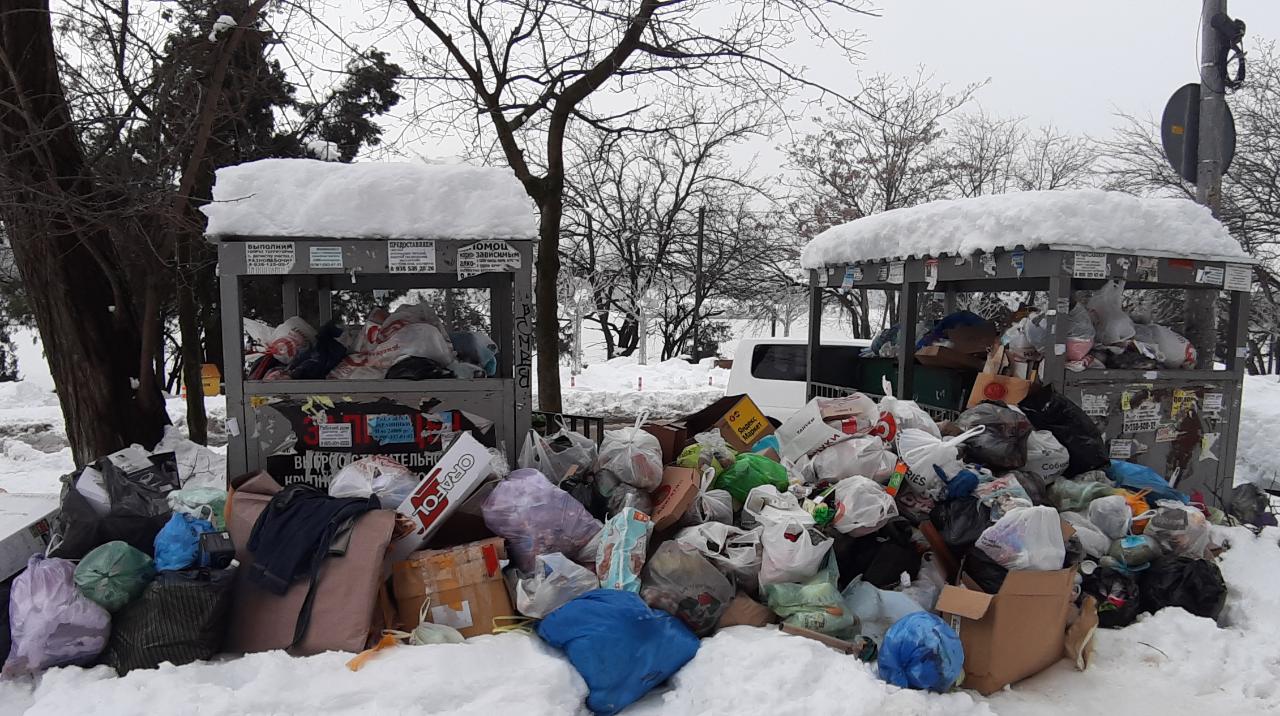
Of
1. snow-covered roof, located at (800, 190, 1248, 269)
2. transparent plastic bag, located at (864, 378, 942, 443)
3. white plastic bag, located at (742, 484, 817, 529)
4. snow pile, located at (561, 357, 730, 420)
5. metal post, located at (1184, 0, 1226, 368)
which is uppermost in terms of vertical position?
metal post, located at (1184, 0, 1226, 368)

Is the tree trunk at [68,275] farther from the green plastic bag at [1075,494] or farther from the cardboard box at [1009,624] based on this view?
the green plastic bag at [1075,494]

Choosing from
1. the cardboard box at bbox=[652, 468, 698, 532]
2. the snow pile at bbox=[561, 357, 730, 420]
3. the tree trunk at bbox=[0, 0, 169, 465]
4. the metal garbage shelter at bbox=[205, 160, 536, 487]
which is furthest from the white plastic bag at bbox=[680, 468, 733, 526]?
A: the snow pile at bbox=[561, 357, 730, 420]

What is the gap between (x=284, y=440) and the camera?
404 cm

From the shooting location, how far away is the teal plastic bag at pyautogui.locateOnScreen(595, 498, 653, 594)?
139 inches

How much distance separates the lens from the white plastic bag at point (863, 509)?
152 inches

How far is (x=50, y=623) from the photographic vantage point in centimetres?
303

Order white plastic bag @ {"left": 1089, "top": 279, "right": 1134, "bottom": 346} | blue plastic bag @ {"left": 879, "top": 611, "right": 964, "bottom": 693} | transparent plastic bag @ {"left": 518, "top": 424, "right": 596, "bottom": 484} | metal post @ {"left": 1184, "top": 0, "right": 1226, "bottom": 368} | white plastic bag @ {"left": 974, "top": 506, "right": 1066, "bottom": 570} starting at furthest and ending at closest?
metal post @ {"left": 1184, "top": 0, "right": 1226, "bottom": 368}, white plastic bag @ {"left": 1089, "top": 279, "right": 1134, "bottom": 346}, transparent plastic bag @ {"left": 518, "top": 424, "right": 596, "bottom": 484}, white plastic bag @ {"left": 974, "top": 506, "right": 1066, "bottom": 570}, blue plastic bag @ {"left": 879, "top": 611, "right": 964, "bottom": 693}

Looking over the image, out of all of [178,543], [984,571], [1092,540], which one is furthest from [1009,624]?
[178,543]

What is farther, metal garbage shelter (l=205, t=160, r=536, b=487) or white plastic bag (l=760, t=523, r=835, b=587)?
metal garbage shelter (l=205, t=160, r=536, b=487)

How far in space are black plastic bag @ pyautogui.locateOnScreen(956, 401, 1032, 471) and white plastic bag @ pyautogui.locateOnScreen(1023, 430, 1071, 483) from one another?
7 centimetres

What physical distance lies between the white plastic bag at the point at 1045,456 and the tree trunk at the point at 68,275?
5.78 m

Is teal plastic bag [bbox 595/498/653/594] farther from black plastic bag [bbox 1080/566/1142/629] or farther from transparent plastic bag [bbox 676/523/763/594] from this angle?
black plastic bag [bbox 1080/566/1142/629]

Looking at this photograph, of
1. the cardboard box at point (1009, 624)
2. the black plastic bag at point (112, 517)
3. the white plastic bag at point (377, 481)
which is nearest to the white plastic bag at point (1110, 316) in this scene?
the cardboard box at point (1009, 624)

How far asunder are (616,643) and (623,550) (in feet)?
1.87
